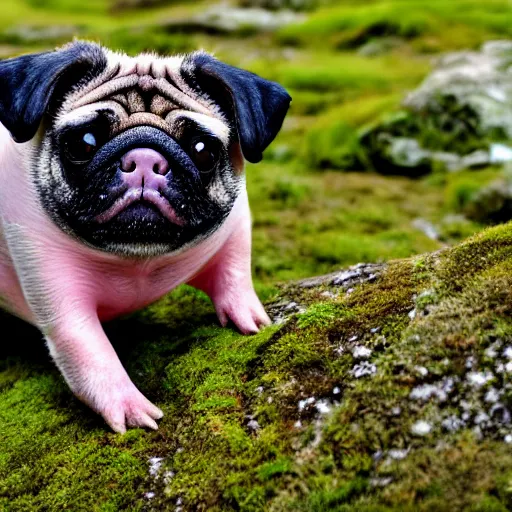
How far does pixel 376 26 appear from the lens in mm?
16438

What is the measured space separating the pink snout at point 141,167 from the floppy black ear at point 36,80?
49 centimetres

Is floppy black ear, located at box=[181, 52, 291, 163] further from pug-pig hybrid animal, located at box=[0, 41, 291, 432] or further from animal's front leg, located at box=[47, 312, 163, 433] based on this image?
animal's front leg, located at box=[47, 312, 163, 433]

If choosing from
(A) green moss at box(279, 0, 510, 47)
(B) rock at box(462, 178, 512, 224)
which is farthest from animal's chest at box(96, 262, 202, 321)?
(A) green moss at box(279, 0, 510, 47)

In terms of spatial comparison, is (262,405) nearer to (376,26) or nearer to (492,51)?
(492,51)

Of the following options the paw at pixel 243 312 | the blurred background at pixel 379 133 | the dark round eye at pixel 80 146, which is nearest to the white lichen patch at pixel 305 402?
the paw at pixel 243 312

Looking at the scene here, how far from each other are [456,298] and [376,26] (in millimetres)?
14663

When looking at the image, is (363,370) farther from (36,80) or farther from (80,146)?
(36,80)

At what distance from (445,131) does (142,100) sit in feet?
23.1

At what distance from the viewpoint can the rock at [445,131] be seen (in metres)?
9.34

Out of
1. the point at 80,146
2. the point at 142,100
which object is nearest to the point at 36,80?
the point at 80,146

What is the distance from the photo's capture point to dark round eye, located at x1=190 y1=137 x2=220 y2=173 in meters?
3.50

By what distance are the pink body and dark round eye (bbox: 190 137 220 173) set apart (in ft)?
0.82

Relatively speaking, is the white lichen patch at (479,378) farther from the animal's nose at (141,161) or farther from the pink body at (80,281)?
the animal's nose at (141,161)

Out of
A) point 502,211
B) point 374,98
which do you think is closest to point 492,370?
point 502,211
